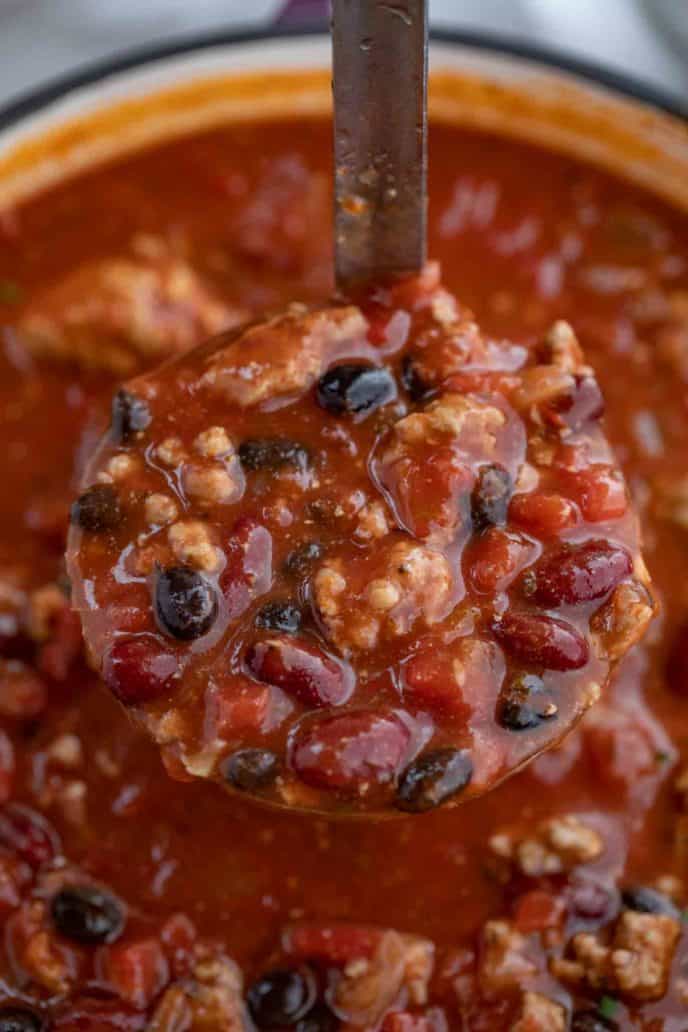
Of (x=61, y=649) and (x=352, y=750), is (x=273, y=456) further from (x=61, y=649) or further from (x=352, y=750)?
(x=61, y=649)

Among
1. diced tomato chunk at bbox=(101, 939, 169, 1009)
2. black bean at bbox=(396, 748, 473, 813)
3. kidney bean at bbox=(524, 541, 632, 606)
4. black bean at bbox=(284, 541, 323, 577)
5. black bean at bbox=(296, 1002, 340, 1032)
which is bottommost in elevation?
black bean at bbox=(296, 1002, 340, 1032)

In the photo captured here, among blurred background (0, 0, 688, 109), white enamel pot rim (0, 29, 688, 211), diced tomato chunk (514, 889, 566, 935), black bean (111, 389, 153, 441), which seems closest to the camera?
black bean (111, 389, 153, 441)

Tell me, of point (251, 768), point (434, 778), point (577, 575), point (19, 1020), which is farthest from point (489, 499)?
point (19, 1020)

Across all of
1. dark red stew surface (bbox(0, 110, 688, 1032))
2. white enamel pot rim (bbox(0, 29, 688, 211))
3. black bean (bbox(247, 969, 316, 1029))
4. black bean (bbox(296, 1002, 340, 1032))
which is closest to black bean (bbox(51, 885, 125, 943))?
dark red stew surface (bbox(0, 110, 688, 1032))

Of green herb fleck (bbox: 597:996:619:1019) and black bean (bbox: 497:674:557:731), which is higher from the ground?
black bean (bbox: 497:674:557:731)

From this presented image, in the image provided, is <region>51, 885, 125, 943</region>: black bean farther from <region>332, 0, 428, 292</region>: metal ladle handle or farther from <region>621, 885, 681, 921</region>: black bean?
<region>332, 0, 428, 292</region>: metal ladle handle

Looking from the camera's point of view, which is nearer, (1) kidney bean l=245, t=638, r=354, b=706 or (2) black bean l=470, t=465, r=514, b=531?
(1) kidney bean l=245, t=638, r=354, b=706

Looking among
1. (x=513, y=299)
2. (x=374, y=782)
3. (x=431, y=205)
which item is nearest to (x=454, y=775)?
(x=374, y=782)
